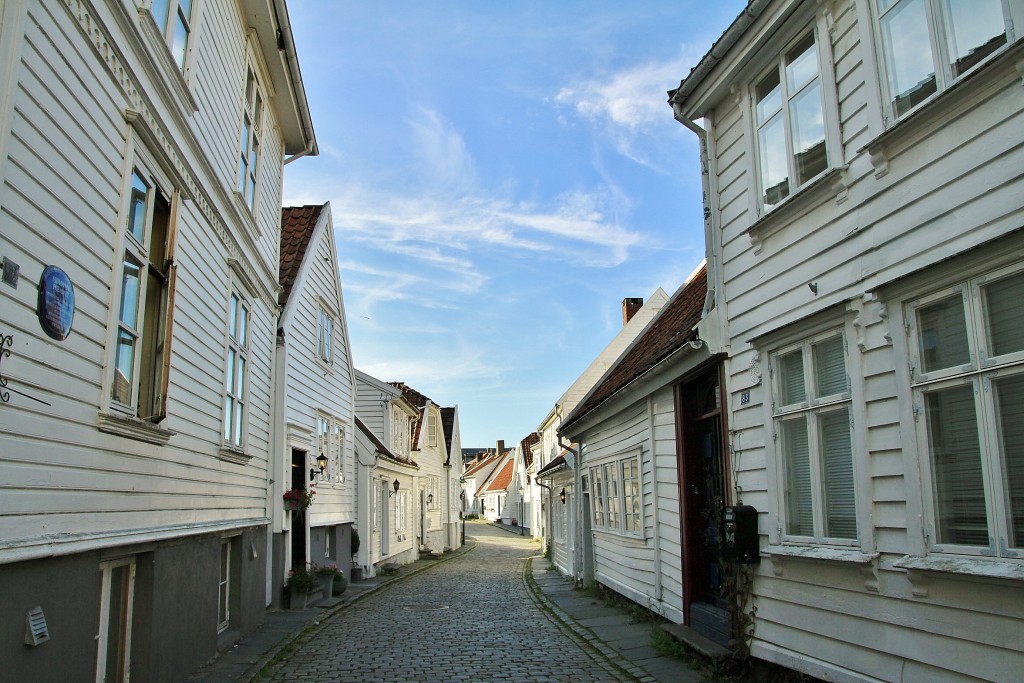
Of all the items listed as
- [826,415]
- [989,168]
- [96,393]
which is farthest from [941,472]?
[96,393]

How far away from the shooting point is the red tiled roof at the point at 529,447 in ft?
175

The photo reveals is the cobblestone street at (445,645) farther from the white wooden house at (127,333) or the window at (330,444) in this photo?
the window at (330,444)

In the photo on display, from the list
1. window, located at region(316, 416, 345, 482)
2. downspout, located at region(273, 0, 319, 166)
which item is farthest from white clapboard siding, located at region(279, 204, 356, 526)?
downspout, located at region(273, 0, 319, 166)

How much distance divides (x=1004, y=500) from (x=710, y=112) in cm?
552

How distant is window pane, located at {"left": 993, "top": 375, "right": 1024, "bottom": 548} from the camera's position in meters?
5.07

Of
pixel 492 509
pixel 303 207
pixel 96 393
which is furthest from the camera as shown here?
pixel 492 509

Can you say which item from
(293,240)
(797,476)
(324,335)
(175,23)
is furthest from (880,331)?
(324,335)

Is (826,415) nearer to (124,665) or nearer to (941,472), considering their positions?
(941,472)

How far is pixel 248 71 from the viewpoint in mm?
11891

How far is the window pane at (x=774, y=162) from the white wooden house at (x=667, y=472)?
169cm

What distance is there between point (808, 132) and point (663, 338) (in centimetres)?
595

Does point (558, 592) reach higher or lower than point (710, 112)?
lower

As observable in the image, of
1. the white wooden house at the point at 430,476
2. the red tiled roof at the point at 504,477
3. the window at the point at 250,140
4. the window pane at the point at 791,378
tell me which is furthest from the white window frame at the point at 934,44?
the red tiled roof at the point at 504,477

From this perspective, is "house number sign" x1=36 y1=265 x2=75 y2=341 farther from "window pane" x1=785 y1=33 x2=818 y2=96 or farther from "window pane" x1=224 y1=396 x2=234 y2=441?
"window pane" x1=785 y1=33 x2=818 y2=96
